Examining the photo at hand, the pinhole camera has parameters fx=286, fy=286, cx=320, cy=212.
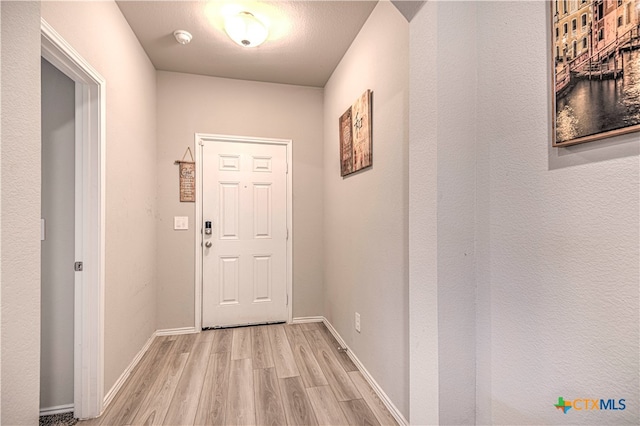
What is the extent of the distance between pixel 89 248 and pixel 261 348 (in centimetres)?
155

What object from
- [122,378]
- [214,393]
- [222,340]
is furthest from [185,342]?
[214,393]

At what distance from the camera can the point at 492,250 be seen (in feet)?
3.30

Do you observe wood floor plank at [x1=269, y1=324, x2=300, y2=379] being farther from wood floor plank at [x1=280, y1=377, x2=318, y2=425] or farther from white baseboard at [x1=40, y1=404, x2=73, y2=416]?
white baseboard at [x1=40, y1=404, x2=73, y2=416]

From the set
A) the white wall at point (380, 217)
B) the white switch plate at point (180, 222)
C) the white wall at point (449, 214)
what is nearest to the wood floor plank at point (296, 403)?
the white wall at point (380, 217)

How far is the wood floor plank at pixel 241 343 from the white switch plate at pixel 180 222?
117 centimetres

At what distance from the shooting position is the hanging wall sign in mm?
2879

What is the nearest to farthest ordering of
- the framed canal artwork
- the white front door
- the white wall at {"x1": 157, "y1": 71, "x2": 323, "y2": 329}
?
the framed canal artwork → the white wall at {"x1": 157, "y1": 71, "x2": 323, "y2": 329} → the white front door

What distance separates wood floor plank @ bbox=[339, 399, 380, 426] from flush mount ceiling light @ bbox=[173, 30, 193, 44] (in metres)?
2.87

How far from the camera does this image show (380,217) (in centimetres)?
188

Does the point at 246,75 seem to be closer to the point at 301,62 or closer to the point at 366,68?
the point at 301,62

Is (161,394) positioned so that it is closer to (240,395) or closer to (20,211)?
(240,395)

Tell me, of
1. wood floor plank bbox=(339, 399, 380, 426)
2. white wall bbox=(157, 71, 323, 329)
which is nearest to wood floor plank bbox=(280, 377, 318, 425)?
wood floor plank bbox=(339, 399, 380, 426)

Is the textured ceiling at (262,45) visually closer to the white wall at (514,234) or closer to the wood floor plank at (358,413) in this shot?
the white wall at (514,234)

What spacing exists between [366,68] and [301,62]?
854 mm
